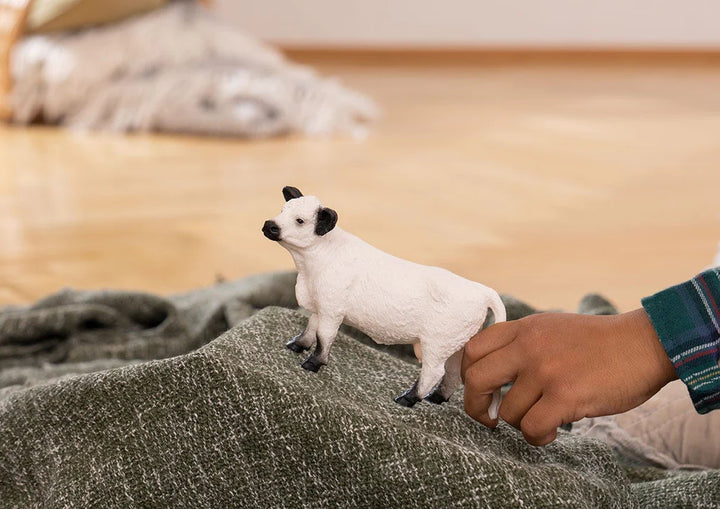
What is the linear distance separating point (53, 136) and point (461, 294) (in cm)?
200

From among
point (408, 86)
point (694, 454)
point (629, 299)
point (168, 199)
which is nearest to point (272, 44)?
point (408, 86)

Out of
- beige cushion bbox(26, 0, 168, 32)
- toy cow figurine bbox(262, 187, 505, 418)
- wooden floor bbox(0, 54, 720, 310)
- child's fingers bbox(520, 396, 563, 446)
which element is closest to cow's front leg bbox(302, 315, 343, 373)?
toy cow figurine bbox(262, 187, 505, 418)

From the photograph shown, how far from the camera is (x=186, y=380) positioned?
0.50 metres

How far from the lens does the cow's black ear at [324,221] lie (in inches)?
19.2

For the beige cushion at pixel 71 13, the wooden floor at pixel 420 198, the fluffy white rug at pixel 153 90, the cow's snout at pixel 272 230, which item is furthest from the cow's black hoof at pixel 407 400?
the beige cushion at pixel 71 13

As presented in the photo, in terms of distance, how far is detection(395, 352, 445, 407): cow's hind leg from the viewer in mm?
505

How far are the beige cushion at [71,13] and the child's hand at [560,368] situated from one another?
219cm

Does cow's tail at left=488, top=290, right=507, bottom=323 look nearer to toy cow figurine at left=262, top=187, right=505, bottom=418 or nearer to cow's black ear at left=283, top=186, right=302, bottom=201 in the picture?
toy cow figurine at left=262, top=187, right=505, bottom=418

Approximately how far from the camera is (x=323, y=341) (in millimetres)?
513

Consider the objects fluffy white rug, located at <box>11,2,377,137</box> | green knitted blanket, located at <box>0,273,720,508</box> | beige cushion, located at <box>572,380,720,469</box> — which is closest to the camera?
green knitted blanket, located at <box>0,273,720,508</box>

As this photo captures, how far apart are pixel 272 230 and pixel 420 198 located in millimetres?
1266

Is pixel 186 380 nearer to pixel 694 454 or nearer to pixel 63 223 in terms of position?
pixel 694 454

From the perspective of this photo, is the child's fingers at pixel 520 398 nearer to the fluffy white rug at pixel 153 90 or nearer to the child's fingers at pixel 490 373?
the child's fingers at pixel 490 373

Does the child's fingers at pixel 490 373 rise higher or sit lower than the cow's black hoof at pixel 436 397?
higher
